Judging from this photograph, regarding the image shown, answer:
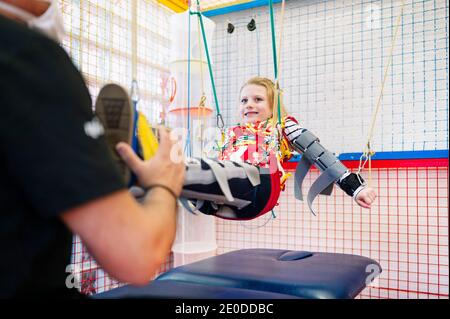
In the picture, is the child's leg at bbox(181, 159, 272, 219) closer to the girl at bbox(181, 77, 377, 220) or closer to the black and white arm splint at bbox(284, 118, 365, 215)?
the girl at bbox(181, 77, 377, 220)

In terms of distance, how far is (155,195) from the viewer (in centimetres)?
58

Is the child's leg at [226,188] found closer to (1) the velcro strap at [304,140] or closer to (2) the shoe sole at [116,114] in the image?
(2) the shoe sole at [116,114]

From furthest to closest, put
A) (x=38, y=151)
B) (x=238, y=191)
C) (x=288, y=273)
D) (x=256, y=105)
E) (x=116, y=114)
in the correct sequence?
(x=256, y=105), (x=288, y=273), (x=238, y=191), (x=116, y=114), (x=38, y=151)

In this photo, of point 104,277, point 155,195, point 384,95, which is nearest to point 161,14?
point 384,95

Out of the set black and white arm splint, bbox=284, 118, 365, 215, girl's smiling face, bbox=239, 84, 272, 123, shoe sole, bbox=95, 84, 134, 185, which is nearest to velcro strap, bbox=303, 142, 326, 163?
black and white arm splint, bbox=284, 118, 365, 215

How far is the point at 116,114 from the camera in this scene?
24.9 inches

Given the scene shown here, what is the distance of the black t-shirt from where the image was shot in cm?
41

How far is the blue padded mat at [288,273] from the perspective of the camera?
3.39ft

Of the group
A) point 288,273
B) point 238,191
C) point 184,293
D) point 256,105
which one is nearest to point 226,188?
point 238,191

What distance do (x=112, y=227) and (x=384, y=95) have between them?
1898 mm

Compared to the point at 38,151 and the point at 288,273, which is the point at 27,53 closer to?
the point at 38,151

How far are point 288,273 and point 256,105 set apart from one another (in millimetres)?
845

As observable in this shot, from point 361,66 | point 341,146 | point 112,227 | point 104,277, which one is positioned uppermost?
point 361,66

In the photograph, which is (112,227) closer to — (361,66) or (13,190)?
(13,190)
